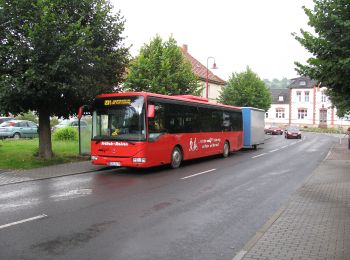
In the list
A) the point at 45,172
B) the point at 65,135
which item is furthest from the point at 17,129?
the point at 45,172

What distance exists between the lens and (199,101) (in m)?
20.2

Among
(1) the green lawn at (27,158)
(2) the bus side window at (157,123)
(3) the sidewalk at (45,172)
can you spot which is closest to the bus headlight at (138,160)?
(2) the bus side window at (157,123)

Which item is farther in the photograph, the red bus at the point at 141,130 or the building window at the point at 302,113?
the building window at the point at 302,113

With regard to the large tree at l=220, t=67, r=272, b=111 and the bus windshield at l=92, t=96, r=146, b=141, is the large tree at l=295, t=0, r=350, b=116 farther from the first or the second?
the large tree at l=220, t=67, r=272, b=111

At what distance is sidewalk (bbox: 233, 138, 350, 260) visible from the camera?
5.77 m

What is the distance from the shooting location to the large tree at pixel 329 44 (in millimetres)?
11148

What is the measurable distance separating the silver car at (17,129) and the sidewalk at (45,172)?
53.3ft

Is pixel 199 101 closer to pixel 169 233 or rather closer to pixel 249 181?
pixel 249 181

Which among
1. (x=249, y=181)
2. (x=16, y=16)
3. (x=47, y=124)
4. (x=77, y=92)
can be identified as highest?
(x=16, y=16)

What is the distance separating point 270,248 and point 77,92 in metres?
11.6

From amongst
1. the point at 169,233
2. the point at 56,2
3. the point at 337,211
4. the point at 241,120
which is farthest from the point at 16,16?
the point at 241,120

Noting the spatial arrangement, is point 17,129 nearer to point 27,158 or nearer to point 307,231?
point 27,158

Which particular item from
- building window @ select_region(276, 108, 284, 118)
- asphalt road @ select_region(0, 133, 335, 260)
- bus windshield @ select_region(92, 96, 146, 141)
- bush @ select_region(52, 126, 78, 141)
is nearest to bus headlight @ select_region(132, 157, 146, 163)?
asphalt road @ select_region(0, 133, 335, 260)

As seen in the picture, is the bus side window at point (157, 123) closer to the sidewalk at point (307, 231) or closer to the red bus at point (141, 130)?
the red bus at point (141, 130)
